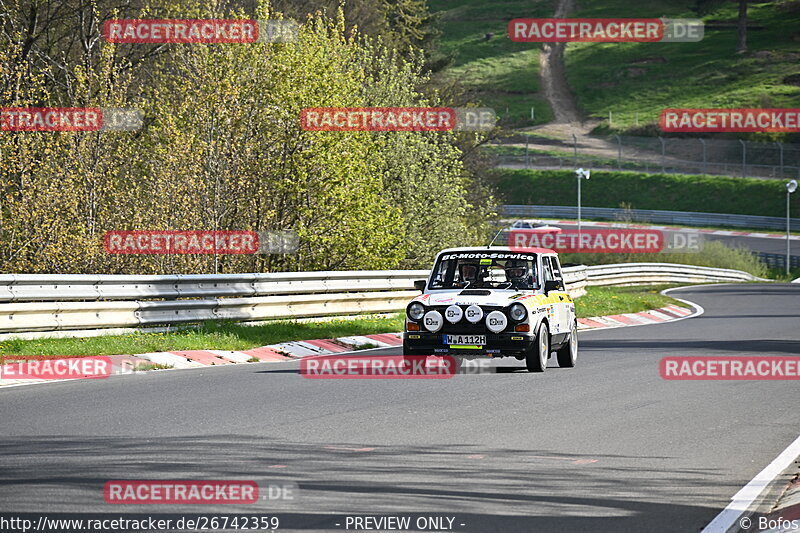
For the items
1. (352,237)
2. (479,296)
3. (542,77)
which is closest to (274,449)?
(479,296)

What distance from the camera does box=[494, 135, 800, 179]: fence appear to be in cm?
8156

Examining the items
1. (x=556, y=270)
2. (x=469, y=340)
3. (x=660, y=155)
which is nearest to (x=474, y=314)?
(x=469, y=340)

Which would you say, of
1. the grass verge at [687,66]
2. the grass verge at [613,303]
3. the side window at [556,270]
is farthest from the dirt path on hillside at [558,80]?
the side window at [556,270]

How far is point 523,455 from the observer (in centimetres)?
864

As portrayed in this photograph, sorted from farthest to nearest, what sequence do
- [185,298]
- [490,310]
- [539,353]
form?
[185,298]
[539,353]
[490,310]

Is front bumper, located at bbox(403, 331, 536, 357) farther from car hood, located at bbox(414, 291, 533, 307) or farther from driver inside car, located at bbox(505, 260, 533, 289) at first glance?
driver inside car, located at bbox(505, 260, 533, 289)

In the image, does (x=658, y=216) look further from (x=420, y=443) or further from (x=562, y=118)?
(x=420, y=443)

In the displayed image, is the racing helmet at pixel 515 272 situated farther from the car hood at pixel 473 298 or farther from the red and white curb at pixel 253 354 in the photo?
the red and white curb at pixel 253 354

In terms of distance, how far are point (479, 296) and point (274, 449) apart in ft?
21.4

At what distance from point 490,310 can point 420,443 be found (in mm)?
5495

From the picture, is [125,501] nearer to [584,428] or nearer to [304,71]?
[584,428]

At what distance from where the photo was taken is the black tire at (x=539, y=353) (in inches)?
579

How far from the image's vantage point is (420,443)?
909 centimetres

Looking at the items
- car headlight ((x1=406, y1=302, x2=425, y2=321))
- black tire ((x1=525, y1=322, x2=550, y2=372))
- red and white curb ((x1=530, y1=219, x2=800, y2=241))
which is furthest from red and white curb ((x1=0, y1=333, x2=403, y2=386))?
red and white curb ((x1=530, y1=219, x2=800, y2=241))
